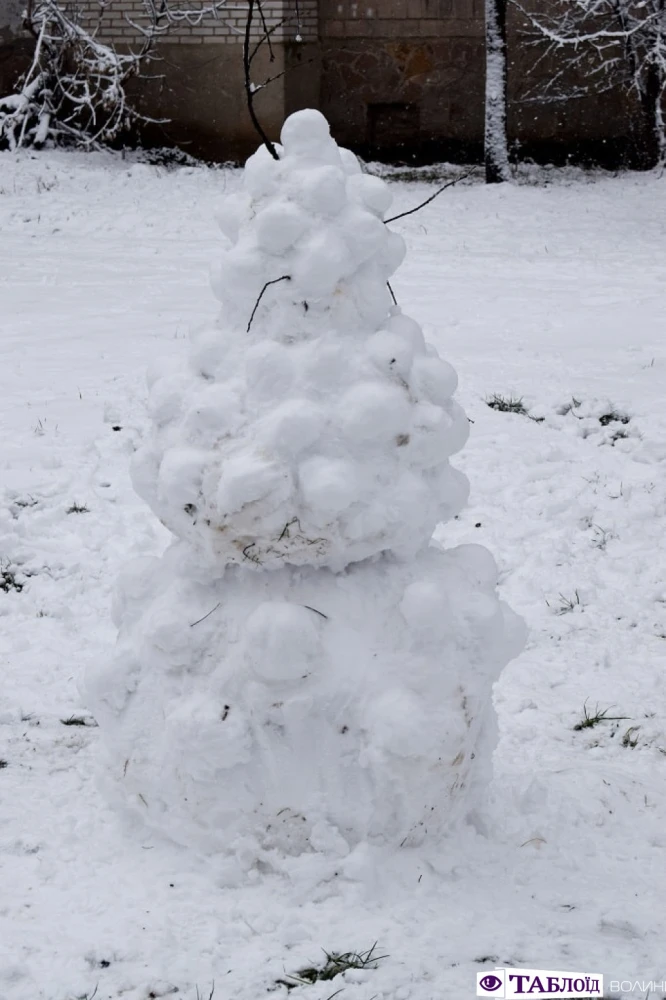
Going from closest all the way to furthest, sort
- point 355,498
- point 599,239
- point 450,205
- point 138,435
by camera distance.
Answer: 1. point 355,498
2. point 138,435
3. point 599,239
4. point 450,205

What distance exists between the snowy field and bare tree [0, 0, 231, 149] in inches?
133

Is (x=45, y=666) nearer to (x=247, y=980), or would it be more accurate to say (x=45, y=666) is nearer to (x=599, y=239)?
(x=247, y=980)

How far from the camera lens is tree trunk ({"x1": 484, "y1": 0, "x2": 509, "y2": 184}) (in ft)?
45.9

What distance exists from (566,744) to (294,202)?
7.12 ft

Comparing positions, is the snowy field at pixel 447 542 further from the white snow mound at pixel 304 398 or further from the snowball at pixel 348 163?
the snowball at pixel 348 163

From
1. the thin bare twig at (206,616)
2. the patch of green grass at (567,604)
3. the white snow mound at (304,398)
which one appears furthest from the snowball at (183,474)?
the patch of green grass at (567,604)

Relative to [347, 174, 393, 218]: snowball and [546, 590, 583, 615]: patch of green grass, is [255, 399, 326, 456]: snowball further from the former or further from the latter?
[546, 590, 583, 615]: patch of green grass

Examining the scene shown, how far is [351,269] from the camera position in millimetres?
2930

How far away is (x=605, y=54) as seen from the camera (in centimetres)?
1698

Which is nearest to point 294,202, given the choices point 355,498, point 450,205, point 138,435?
point 355,498

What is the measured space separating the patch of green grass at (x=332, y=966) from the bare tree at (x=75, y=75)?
1379 cm

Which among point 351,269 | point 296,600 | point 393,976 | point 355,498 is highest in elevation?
point 351,269

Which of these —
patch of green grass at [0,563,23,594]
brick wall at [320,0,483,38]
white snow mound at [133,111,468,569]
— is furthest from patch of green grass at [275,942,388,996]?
brick wall at [320,0,483,38]

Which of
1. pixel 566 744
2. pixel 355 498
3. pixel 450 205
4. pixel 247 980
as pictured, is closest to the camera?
pixel 247 980
